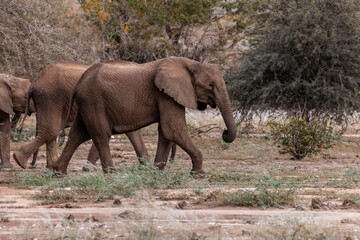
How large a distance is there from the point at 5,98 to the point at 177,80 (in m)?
4.31

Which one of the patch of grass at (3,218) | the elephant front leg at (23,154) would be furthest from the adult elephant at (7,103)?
the patch of grass at (3,218)

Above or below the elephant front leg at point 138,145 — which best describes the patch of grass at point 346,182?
above

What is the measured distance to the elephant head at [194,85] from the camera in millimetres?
11039

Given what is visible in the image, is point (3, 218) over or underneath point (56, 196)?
over

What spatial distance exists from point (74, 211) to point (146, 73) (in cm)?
406

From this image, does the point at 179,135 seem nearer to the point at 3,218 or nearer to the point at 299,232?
the point at 3,218

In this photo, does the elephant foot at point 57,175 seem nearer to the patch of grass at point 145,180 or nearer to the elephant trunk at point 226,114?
the patch of grass at point 145,180

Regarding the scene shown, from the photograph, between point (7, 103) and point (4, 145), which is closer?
point (7, 103)

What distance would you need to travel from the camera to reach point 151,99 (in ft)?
36.9

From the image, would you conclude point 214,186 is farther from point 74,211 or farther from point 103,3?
point 103,3

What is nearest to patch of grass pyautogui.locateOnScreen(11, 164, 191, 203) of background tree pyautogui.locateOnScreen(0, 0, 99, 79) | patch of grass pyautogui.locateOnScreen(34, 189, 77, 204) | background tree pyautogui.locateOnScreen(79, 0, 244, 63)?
patch of grass pyautogui.locateOnScreen(34, 189, 77, 204)

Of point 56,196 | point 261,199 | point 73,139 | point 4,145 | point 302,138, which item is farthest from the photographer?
point 302,138

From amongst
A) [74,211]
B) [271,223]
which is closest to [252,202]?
[271,223]

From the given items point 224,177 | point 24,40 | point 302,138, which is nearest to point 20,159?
point 224,177
